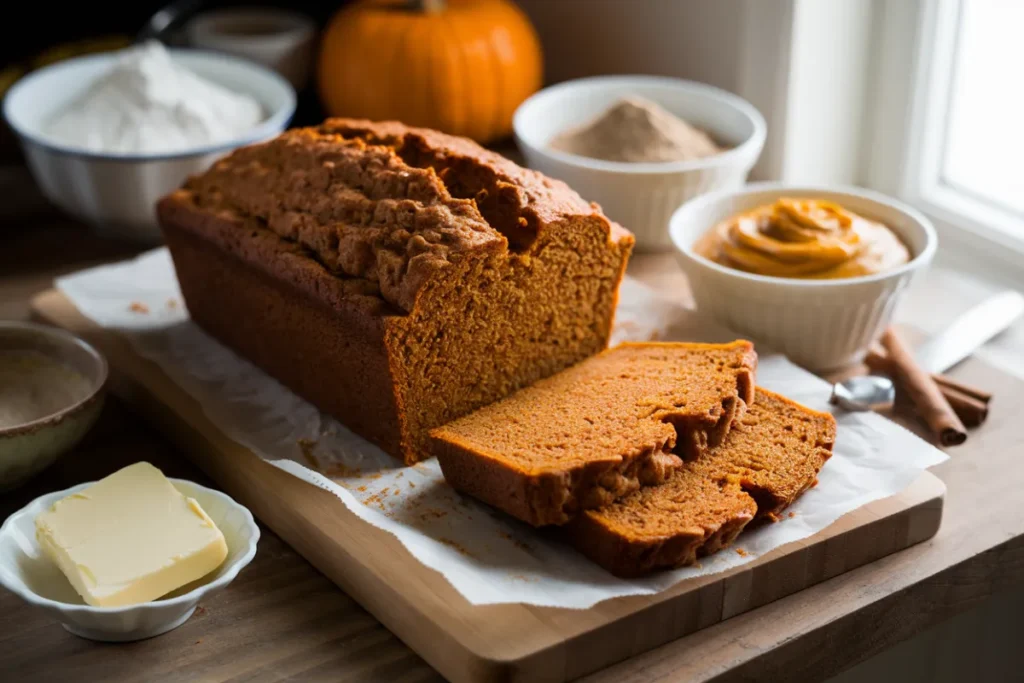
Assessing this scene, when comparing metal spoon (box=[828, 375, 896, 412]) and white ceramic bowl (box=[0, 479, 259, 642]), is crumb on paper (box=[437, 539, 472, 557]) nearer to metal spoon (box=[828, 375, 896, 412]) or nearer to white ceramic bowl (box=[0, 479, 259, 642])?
white ceramic bowl (box=[0, 479, 259, 642])

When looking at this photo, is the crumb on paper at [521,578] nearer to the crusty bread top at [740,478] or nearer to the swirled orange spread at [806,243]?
the crusty bread top at [740,478]

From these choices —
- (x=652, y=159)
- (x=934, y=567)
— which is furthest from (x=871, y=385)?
(x=652, y=159)

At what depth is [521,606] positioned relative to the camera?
1999mm

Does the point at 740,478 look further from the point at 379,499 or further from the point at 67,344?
the point at 67,344

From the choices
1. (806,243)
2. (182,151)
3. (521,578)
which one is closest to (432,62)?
(182,151)

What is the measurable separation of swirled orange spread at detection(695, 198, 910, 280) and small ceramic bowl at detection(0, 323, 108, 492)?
1473 millimetres

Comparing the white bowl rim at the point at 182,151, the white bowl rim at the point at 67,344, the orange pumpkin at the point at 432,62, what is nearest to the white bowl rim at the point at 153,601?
the white bowl rim at the point at 67,344

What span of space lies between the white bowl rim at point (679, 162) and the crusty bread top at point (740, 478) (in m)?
0.95

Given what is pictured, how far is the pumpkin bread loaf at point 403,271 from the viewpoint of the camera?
7.80 ft

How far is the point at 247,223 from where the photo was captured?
108 inches

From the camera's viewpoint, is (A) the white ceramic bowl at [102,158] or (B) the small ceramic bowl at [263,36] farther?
(B) the small ceramic bowl at [263,36]

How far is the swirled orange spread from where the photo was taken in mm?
2707

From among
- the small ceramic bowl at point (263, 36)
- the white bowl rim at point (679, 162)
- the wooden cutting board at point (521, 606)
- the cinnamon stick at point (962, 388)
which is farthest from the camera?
the small ceramic bowl at point (263, 36)

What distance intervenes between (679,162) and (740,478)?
1.30 metres
